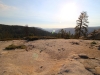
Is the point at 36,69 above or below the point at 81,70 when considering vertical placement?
below

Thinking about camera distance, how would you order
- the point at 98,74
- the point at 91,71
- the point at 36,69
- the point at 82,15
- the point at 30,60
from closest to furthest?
1. the point at 98,74
2. the point at 91,71
3. the point at 36,69
4. the point at 30,60
5. the point at 82,15

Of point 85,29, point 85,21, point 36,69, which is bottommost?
point 36,69

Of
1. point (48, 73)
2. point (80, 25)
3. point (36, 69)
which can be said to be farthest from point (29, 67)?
point (80, 25)

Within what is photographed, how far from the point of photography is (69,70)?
25.7ft

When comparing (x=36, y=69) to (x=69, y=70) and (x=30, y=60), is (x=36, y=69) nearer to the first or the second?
(x=30, y=60)

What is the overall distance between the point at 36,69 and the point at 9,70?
2323mm

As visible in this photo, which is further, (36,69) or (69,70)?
(36,69)

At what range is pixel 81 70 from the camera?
7.92 metres

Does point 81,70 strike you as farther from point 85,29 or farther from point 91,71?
point 85,29

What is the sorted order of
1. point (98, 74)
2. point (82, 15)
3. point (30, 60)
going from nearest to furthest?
point (98, 74)
point (30, 60)
point (82, 15)

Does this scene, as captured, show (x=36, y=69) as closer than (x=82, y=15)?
Yes

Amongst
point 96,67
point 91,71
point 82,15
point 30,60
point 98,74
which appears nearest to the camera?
point 98,74

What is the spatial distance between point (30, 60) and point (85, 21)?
32876 mm

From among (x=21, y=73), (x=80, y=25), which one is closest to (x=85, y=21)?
(x=80, y=25)
